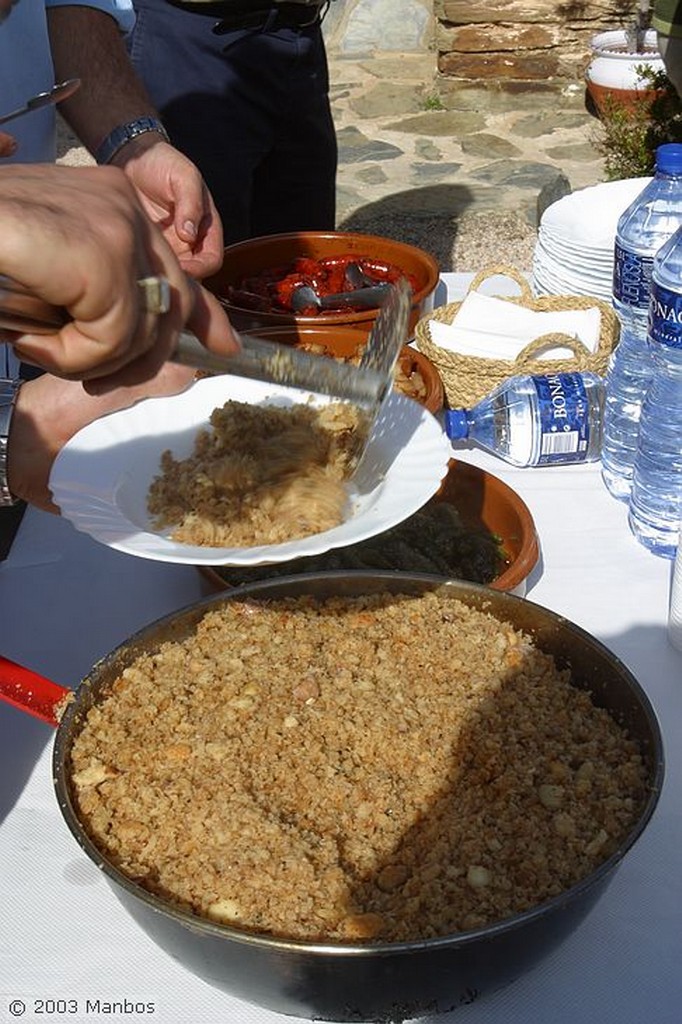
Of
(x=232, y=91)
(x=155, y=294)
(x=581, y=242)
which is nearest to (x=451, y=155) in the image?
(x=232, y=91)

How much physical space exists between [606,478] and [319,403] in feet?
1.48

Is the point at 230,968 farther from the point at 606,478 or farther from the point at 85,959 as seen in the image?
the point at 606,478

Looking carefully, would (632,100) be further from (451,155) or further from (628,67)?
(451,155)

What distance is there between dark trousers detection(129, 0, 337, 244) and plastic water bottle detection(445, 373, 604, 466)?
1292 millimetres

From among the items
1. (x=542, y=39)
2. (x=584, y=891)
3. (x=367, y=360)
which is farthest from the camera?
(x=542, y=39)

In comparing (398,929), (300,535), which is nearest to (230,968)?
(398,929)

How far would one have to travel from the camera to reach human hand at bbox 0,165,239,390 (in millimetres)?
734

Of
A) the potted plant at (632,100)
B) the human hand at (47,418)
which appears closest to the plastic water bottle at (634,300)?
the human hand at (47,418)

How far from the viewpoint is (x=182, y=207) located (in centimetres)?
156

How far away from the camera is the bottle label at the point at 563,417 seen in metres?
1.43

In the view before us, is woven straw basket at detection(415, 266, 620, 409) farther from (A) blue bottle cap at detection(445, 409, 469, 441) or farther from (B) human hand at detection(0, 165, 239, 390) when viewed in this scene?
(B) human hand at detection(0, 165, 239, 390)

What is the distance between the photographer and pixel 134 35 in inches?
103

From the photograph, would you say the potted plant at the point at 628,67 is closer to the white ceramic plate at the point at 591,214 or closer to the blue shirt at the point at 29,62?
the white ceramic plate at the point at 591,214

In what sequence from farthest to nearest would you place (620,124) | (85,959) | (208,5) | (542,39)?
(542,39) < (620,124) < (208,5) < (85,959)
